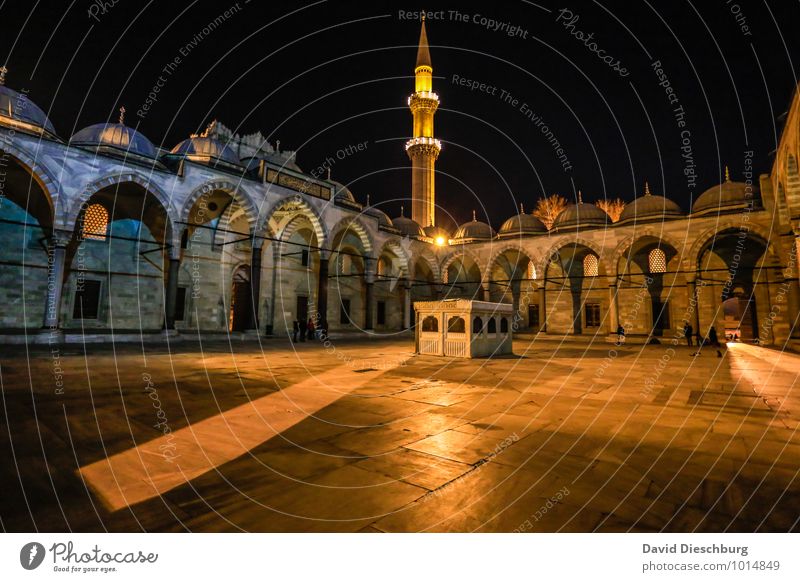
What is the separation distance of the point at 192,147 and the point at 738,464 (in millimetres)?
26126

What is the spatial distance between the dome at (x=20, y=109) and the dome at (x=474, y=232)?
24.9 metres

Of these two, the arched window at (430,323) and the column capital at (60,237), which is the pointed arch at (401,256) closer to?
the arched window at (430,323)

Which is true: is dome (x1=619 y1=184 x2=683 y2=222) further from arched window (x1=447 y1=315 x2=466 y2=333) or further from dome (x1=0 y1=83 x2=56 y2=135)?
dome (x1=0 y1=83 x2=56 y2=135)

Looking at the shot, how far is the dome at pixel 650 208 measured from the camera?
926 inches

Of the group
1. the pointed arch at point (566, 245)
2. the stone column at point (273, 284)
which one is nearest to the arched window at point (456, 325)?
the stone column at point (273, 284)

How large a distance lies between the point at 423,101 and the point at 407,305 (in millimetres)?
17795

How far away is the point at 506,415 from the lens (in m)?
4.79

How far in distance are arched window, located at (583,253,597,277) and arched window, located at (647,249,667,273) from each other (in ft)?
10.4

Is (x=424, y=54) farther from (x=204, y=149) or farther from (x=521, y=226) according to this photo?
(x=204, y=149)

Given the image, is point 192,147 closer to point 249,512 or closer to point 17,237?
point 17,237

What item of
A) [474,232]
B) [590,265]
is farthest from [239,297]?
[590,265]

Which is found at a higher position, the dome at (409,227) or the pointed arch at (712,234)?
the dome at (409,227)

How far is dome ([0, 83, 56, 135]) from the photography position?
53.1 ft

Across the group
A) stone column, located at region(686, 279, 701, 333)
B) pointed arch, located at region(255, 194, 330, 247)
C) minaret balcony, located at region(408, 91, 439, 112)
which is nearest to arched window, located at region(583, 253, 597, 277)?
stone column, located at region(686, 279, 701, 333)
